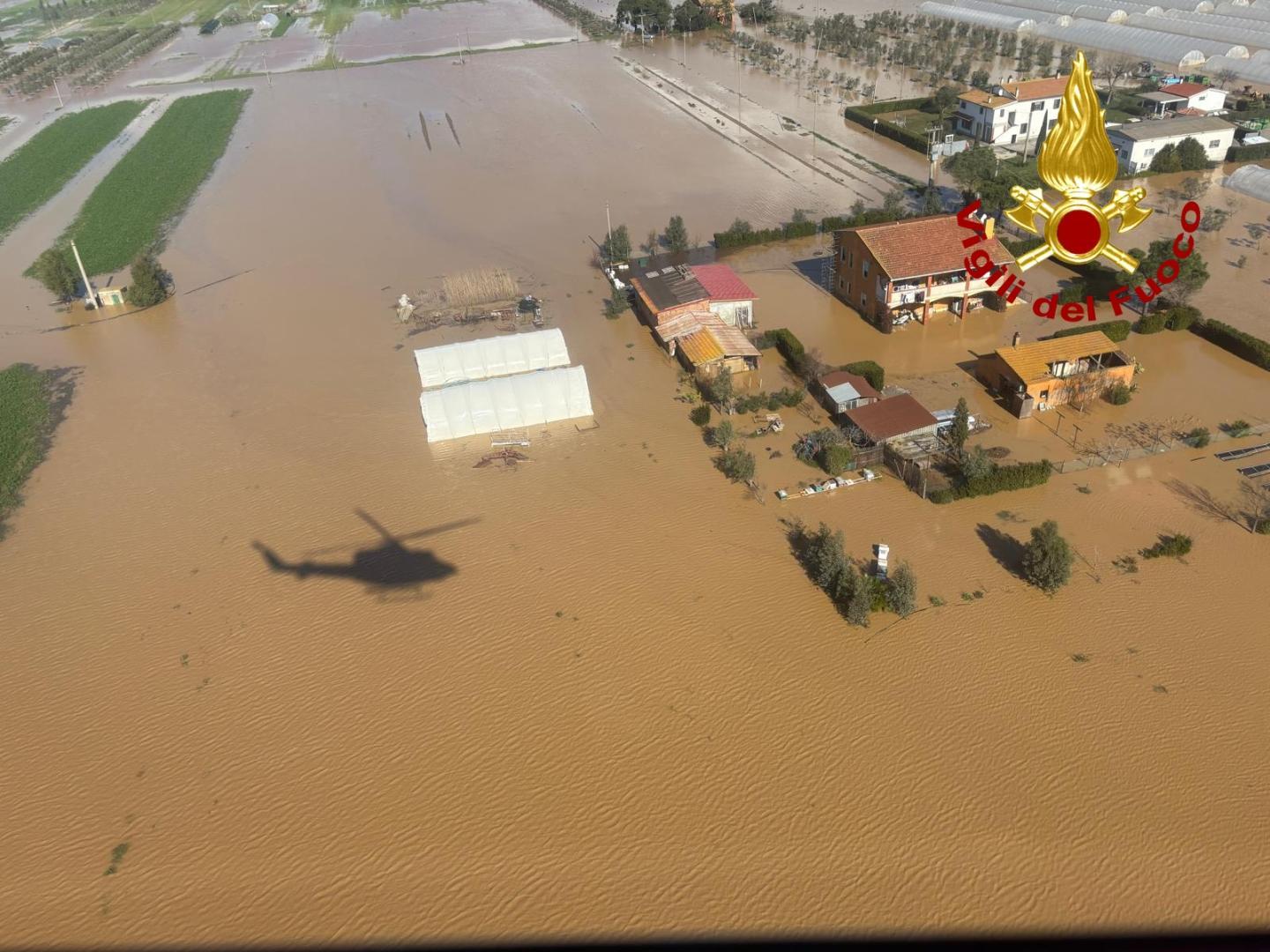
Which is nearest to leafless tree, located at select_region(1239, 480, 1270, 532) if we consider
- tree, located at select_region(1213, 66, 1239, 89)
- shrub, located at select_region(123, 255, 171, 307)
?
shrub, located at select_region(123, 255, 171, 307)

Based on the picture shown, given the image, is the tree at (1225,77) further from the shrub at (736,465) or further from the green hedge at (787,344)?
the shrub at (736,465)

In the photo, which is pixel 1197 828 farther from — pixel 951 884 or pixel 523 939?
pixel 523 939

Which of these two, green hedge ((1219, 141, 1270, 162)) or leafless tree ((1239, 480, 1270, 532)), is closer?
leafless tree ((1239, 480, 1270, 532))

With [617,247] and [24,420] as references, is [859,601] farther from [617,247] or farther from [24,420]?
[24,420]

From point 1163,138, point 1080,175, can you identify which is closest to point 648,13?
point 1163,138

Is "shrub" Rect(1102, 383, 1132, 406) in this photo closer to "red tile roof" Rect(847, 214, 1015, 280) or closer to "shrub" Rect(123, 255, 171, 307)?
"red tile roof" Rect(847, 214, 1015, 280)

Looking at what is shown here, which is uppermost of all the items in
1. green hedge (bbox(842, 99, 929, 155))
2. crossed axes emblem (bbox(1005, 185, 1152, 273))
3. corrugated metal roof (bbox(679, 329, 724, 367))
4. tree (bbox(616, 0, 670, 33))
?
crossed axes emblem (bbox(1005, 185, 1152, 273))

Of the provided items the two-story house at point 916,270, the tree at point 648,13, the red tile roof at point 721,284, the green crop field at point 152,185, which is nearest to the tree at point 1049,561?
the two-story house at point 916,270
